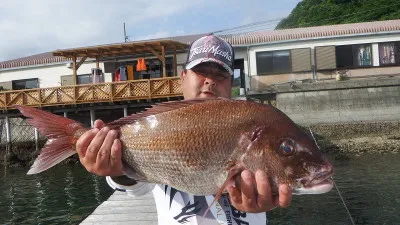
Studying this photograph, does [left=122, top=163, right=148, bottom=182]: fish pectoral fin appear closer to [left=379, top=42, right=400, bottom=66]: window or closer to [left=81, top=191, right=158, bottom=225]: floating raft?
[left=81, top=191, right=158, bottom=225]: floating raft

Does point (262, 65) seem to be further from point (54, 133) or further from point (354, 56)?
point (54, 133)

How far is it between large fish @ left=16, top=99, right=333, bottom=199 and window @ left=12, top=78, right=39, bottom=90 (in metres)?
27.4

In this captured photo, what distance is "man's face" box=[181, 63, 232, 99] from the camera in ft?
9.21

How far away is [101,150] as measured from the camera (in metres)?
2.29

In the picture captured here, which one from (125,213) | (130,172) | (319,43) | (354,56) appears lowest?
(125,213)

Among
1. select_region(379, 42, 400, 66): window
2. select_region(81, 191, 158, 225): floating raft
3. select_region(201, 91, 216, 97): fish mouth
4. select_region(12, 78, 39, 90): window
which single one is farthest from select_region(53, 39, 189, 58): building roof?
select_region(201, 91, 216, 97): fish mouth

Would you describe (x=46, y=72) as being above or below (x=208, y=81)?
above

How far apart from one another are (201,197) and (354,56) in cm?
2260

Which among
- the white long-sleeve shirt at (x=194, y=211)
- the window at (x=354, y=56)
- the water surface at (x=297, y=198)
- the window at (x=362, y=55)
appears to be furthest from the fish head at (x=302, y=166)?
the window at (x=362, y=55)

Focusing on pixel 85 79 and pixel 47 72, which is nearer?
pixel 85 79

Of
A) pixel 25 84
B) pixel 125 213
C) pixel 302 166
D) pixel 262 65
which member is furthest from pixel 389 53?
pixel 25 84

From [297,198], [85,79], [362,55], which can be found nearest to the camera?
[297,198]

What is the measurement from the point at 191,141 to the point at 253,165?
38cm

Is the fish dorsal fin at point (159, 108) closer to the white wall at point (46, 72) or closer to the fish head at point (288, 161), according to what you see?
the fish head at point (288, 161)
